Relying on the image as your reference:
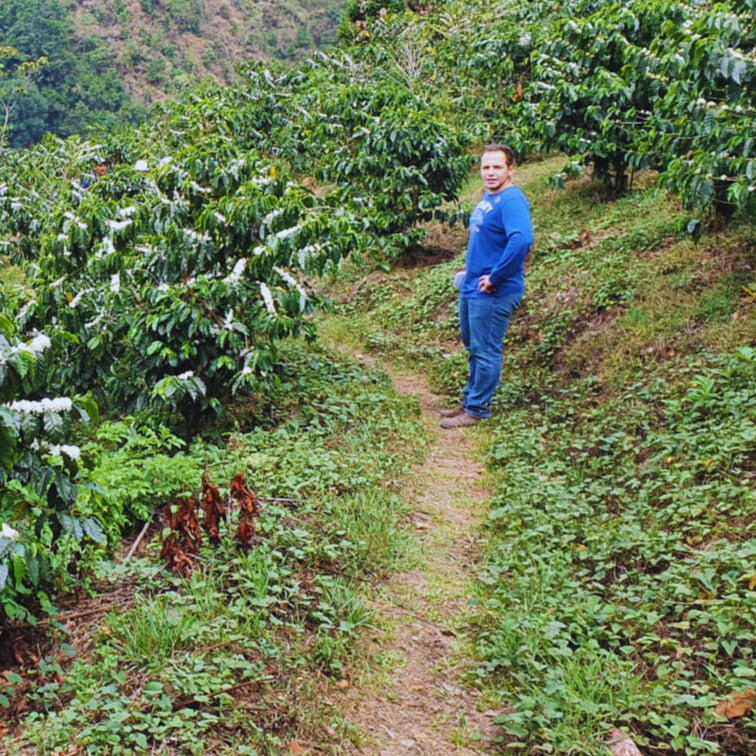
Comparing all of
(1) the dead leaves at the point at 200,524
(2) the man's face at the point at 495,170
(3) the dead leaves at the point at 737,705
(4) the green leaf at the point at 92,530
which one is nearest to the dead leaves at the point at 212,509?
(1) the dead leaves at the point at 200,524

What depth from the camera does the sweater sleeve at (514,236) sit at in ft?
17.0

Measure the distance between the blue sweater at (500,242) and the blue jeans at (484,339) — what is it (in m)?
0.07

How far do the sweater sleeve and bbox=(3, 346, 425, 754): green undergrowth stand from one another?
1.52 meters

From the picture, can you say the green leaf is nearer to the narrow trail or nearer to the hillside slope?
the narrow trail

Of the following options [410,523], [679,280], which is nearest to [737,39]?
[679,280]

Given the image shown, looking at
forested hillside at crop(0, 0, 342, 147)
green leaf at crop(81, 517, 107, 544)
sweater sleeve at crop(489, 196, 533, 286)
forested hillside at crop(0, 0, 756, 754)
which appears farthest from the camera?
forested hillside at crop(0, 0, 342, 147)

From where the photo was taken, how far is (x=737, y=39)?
4.98 meters

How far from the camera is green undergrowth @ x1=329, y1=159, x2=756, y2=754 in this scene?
2.64 metres

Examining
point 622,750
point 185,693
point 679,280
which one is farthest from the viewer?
point 679,280

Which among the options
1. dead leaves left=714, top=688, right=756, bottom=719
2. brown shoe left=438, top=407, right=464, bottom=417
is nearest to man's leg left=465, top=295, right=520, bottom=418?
brown shoe left=438, top=407, right=464, bottom=417

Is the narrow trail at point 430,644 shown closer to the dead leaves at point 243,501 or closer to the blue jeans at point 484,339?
the dead leaves at point 243,501

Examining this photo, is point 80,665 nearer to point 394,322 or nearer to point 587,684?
point 587,684

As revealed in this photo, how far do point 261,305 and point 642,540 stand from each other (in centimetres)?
294

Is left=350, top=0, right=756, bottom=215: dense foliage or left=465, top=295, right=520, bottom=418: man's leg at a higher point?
left=350, top=0, right=756, bottom=215: dense foliage
